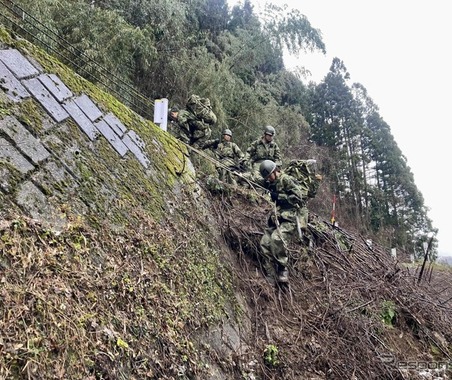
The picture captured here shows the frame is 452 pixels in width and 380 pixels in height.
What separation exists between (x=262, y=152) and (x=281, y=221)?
317 cm

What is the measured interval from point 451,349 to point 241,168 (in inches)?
188

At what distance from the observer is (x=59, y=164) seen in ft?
8.92

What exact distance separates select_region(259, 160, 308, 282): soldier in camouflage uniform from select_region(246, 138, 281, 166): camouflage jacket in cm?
264

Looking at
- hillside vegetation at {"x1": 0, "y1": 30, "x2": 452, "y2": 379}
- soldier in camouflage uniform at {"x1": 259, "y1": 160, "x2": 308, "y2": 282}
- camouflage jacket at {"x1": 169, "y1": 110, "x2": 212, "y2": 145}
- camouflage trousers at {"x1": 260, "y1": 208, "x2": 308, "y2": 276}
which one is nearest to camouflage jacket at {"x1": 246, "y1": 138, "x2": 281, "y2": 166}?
camouflage jacket at {"x1": 169, "y1": 110, "x2": 212, "y2": 145}

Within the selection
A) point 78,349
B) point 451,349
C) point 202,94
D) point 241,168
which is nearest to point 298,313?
point 451,349

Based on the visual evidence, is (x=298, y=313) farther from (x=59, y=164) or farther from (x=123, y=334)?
(x=59, y=164)

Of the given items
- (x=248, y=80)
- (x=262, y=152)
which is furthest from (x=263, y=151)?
(x=248, y=80)

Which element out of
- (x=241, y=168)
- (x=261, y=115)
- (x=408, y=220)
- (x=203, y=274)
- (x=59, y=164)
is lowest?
(x=203, y=274)

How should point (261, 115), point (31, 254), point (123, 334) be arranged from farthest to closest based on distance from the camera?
point (261, 115)
point (123, 334)
point (31, 254)

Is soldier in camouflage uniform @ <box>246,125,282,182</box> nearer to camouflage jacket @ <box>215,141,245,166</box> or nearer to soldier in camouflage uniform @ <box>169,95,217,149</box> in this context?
camouflage jacket @ <box>215,141,245,166</box>

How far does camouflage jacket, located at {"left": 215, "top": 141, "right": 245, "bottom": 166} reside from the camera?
795 centimetres

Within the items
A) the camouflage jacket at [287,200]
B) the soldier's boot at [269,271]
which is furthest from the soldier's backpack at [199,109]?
the soldier's boot at [269,271]

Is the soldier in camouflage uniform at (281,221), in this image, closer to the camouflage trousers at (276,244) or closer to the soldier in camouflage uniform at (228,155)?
the camouflage trousers at (276,244)

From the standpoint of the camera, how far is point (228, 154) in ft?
26.4
